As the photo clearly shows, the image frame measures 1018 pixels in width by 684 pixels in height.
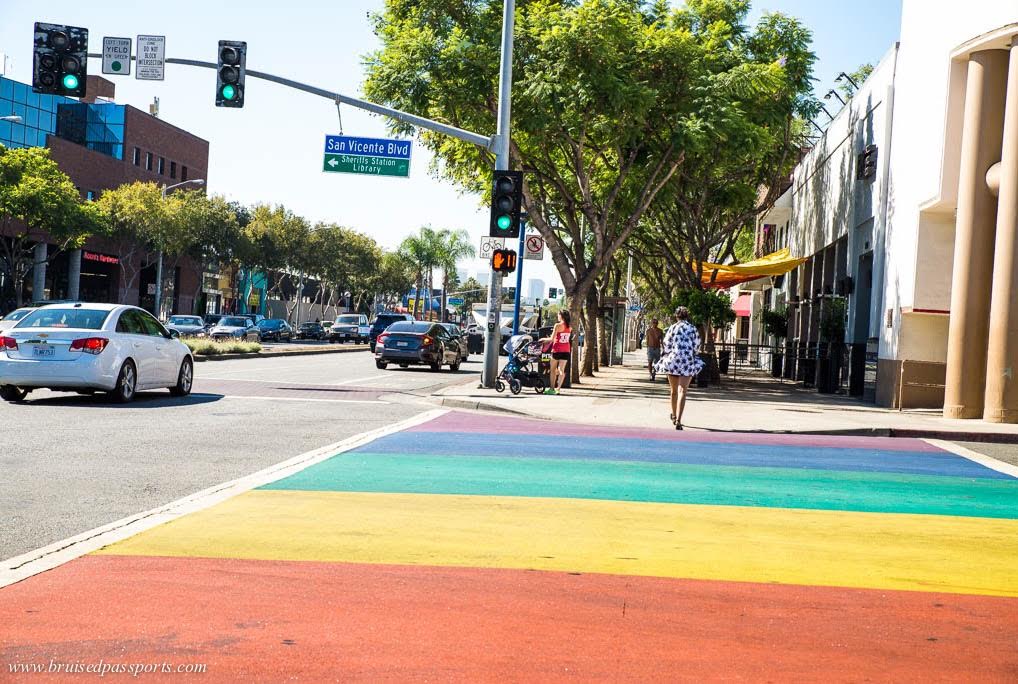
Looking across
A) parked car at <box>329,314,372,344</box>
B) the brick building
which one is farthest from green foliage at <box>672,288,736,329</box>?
parked car at <box>329,314,372,344</box>

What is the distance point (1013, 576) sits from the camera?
7.02m

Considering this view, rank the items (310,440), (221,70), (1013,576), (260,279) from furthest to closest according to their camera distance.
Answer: (260,279)
(221,70)
(310,440)
(1013,576)

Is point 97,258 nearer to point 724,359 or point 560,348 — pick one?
point 724,359

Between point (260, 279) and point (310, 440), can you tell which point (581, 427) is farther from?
point (260, 279)

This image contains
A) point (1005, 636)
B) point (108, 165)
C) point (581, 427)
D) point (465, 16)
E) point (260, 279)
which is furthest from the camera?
point (260, 279)

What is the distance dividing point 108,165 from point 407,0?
1922 inches

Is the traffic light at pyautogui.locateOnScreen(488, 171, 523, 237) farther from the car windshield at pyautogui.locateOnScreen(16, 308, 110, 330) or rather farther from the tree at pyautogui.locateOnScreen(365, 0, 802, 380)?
the car windshield at pyautogui.locateOnScreen(16, 308, 110, 330)

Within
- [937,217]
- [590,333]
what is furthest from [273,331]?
[937,217]

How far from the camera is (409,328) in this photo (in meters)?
35.3

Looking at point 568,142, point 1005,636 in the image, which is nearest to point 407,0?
point 568,142

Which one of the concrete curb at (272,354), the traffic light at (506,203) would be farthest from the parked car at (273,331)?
the traffic light at (506,203)

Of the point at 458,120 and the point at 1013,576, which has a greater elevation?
the point at 458,120

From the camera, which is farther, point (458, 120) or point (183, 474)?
point (458, 120)

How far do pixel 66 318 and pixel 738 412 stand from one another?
11.4 m
